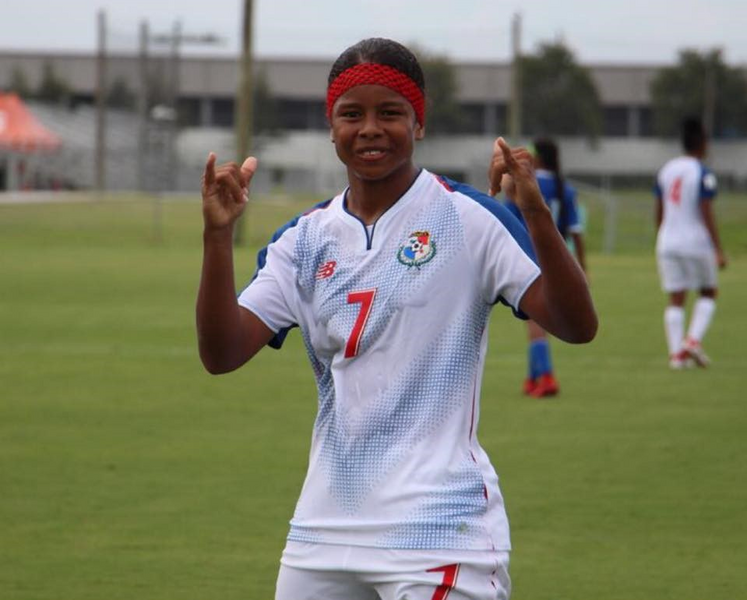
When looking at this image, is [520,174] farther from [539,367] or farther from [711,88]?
[711,88]

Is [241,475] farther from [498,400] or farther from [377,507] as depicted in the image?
[377,507]

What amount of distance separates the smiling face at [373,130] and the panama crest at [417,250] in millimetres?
163

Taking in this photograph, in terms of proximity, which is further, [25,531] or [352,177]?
[25,531]

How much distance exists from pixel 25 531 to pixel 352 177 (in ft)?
16.0

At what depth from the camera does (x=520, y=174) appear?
13.2 feet

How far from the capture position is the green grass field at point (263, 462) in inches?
308

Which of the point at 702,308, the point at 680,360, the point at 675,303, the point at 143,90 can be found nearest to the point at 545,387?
the point at 680,360

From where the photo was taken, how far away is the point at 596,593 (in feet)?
24.3

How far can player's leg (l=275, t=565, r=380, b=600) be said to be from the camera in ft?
13.3

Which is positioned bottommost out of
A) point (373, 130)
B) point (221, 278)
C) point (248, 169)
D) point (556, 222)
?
point (556, 222)

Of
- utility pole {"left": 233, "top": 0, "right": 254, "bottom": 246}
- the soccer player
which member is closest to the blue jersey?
the soccer player

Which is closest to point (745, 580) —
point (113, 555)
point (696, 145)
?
point (113, 555)

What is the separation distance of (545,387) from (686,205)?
350 cm

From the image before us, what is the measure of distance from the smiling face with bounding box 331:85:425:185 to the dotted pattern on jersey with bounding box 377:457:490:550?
747mm
